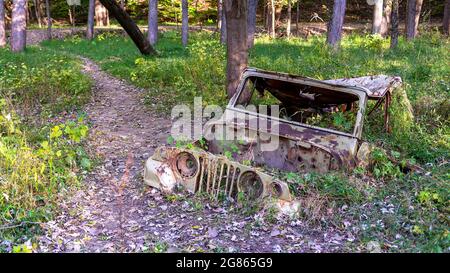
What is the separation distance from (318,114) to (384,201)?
1979mm

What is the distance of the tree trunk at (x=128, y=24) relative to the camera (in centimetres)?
1290

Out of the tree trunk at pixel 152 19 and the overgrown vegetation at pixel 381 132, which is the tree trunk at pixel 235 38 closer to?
the overgrown vegetation at pixel 381 132

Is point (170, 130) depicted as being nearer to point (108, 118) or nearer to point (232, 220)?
point (108, 118)

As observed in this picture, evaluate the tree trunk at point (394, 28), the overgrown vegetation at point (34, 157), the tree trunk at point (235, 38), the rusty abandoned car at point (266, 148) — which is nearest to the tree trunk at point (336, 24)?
the tree trunk at point (394, 28)

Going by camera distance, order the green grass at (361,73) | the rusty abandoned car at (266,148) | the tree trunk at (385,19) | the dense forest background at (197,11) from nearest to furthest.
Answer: the rusty abandoned car at (266,148) → the green grass at (361,73) → the tree trunk at (385,19) → the dense forest background at (197,11)

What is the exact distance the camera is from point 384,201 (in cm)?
511

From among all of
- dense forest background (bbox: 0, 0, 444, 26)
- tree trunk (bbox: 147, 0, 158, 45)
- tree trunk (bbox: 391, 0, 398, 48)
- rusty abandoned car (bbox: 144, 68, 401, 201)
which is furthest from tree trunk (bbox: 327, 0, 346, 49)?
dense forest background (bbox: 0, 0, 444, 26)

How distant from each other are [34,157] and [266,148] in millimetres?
2954

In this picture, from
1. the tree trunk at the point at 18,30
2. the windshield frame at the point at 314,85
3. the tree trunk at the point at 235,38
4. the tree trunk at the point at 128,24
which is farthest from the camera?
the tree trunk at the point at 18,30

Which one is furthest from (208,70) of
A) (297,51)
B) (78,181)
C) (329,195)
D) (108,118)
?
(329,195)

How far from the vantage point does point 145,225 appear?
16.1ft

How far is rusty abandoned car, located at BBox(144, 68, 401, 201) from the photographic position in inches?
206

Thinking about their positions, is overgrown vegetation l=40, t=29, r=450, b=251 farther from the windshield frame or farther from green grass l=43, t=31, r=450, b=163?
the windshield frame

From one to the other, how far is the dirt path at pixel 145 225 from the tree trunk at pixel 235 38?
2.99 metres
